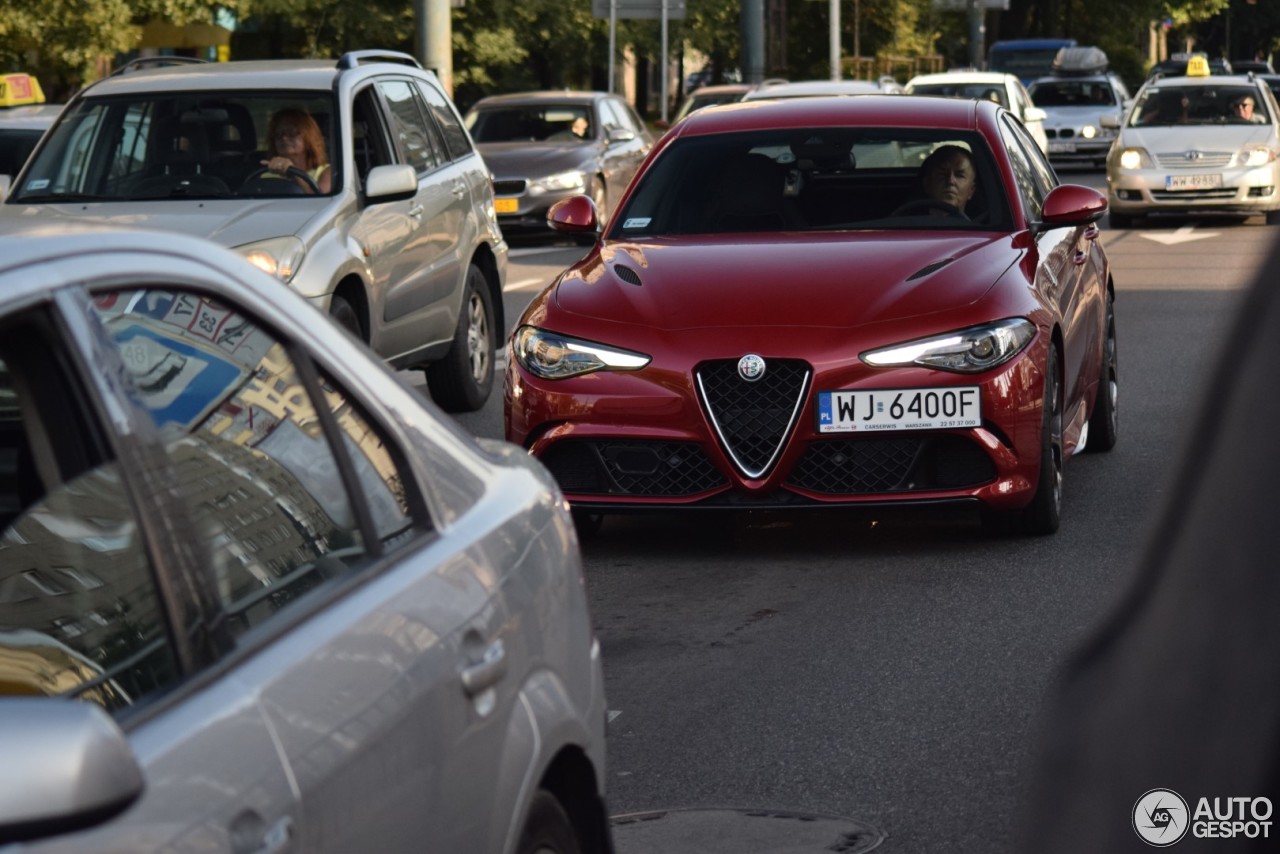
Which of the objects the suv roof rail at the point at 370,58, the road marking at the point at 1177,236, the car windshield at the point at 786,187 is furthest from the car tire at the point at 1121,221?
the car windshield at the point at 786,187

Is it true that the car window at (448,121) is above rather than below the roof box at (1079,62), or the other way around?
above

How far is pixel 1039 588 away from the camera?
734 cm

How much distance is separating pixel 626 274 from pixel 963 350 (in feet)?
4.16

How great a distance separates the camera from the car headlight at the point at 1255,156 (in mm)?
24781

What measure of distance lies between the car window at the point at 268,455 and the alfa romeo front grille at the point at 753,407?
4569 mm

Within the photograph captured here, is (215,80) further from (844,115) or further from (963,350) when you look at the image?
(963,350)

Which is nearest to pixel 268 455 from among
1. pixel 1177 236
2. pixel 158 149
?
pixel 158 149

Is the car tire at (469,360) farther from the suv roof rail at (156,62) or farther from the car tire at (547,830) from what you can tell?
the car tire at (547,830)

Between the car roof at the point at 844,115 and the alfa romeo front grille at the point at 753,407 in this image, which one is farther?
the car roof at the point at 844,115

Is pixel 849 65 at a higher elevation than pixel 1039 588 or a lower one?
lower

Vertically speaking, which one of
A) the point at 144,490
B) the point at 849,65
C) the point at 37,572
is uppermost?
the point at 144,490

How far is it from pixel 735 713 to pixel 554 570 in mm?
2610

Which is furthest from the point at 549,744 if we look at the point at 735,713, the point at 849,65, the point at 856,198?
the point at 849,65

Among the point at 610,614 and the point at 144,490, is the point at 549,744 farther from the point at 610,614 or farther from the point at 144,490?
the point at 610,614
